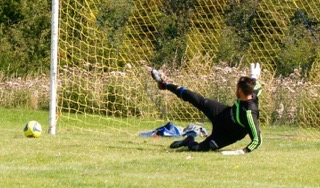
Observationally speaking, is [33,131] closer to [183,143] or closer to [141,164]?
[183,143]

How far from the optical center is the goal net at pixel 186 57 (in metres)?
16.8

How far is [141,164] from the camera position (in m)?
9.48

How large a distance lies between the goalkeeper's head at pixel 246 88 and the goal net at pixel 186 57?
17.5ft

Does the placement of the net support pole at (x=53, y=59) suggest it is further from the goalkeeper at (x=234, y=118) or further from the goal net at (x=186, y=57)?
the goalkeeper at (x=234, y=118)

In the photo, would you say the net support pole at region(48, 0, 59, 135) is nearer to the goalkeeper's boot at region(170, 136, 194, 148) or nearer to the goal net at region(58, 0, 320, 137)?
the goal net at region(58, 0, 320, 137)

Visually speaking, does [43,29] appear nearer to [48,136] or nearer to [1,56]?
[1,56]

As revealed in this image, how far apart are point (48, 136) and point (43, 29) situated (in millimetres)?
15223

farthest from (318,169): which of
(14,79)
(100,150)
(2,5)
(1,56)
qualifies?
(2,5)

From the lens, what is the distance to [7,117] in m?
19.8

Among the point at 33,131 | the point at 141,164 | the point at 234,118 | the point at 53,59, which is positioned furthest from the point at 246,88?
the point at 53,59

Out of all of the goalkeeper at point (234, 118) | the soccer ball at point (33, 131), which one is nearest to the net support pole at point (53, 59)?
the soccer ball at point (33, 131)

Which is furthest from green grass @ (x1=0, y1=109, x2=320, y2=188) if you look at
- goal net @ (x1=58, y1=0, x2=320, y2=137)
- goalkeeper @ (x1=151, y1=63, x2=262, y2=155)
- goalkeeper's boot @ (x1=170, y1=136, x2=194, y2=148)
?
goal net @ (x1=58, y1=0, x2=320, y2=137)

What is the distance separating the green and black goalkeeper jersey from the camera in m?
10.8

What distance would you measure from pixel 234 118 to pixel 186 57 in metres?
8.03
